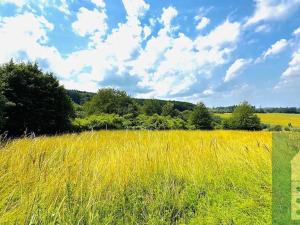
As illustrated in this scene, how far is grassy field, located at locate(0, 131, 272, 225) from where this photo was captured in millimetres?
3453

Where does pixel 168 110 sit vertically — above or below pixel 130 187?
above

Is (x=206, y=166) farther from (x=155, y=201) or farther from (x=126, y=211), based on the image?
(x=126, y=211)

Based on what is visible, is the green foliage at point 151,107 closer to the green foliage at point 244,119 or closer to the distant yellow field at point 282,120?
the distant yellow field at point 282,120

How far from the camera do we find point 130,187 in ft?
15.3

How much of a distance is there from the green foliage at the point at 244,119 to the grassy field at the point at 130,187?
132ft

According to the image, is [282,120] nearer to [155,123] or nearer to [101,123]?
[101,123]

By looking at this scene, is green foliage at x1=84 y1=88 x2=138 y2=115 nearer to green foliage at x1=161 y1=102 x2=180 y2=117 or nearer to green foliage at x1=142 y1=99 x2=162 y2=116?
green foliage at x1=161 y1=102 x2=180 y2=117

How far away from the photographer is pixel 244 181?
574 centimetres

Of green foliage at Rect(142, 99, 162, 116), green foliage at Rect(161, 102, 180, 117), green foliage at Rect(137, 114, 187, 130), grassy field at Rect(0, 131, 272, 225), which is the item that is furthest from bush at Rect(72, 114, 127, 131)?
green foliage at Rect(142, 99, 162, 116)

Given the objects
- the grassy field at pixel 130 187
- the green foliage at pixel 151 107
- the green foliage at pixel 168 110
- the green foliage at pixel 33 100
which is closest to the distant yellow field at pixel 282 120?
the green foliage at pixel 168 110

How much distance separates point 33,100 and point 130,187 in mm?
18806

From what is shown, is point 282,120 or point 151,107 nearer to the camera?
point 282,120

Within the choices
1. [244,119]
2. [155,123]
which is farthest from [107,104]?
[155,123]

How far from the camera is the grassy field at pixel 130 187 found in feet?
11.3
